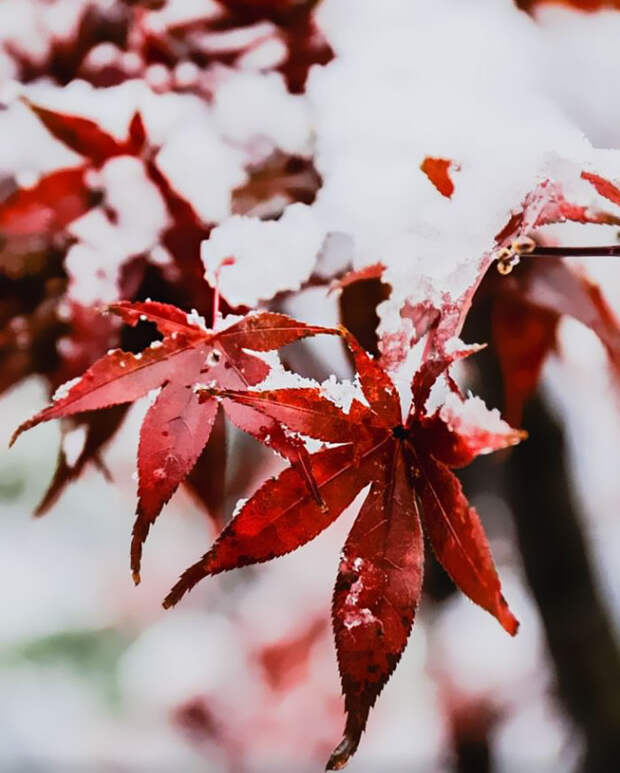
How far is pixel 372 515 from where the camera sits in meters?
0.38

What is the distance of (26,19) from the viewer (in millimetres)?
743

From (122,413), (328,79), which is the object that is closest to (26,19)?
(328,79)

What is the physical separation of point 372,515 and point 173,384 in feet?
0.60


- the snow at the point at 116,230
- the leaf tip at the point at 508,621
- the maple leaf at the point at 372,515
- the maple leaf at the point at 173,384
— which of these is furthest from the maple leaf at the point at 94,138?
the leaf tip at the point at 508,621

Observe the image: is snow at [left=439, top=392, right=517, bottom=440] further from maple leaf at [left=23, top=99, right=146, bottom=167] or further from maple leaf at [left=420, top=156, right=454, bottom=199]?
maple leaf at [left=23, top=99, right=146, bottom=167]

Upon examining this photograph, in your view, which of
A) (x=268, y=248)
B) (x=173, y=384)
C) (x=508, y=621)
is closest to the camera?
(x=508, y=621)

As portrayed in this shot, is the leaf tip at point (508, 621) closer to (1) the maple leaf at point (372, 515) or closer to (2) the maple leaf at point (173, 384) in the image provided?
(1) the maple leaf at point (372, 515)

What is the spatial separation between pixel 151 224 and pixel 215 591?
397mm

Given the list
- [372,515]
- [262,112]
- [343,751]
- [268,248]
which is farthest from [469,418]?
[262,112]

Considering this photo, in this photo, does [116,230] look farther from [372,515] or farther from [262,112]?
[372,515]

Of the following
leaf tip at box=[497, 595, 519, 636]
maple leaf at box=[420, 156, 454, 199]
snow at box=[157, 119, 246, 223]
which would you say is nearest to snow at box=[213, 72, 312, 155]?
snow at box=[157, 119, 246, 223]

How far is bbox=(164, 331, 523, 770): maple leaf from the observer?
34cm

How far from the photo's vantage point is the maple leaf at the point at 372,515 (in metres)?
0.34

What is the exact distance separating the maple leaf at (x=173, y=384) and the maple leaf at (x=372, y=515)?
4cm
